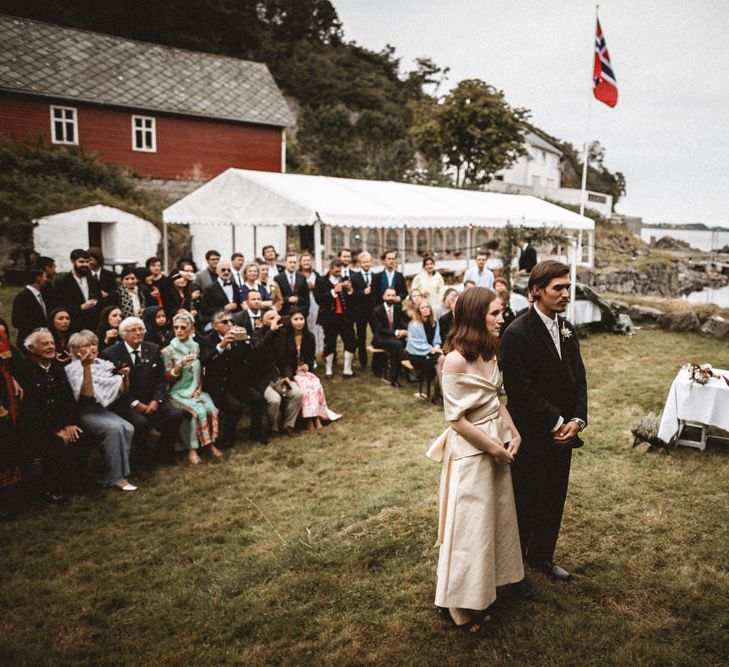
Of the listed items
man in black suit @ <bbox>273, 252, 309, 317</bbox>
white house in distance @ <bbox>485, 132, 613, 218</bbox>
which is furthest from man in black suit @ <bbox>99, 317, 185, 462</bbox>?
white house in distance @ <bbox>485, 132, 613, 218</bbox>

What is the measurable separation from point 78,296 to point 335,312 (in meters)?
3.83

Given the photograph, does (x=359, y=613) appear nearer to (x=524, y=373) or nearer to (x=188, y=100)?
(x=524, y=373)

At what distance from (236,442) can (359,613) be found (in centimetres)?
356

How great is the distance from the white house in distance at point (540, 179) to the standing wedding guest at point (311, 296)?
1264 inches

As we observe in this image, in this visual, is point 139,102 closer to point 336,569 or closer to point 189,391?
point 189,391

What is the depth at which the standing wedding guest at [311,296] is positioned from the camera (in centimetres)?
939

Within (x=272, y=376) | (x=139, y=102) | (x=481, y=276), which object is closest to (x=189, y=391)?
(x=272, y=376)

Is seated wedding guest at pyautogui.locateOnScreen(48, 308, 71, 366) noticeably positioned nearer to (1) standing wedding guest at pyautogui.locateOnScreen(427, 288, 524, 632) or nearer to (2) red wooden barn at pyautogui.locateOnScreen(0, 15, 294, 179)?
(1) standing wedding guest at pyautogui.locateOnScreen(427, 288, 524, 632)

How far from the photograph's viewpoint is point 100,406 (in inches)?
219

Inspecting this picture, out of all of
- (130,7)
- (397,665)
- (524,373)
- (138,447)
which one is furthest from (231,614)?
(130,7)

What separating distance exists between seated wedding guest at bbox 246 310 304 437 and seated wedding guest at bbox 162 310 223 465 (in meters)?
0.75

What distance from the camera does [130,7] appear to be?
36125mm

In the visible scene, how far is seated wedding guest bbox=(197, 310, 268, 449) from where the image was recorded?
6395mm

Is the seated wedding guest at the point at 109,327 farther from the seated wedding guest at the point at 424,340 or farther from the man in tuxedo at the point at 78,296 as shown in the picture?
the seated wedding guest at the point at 424,340
